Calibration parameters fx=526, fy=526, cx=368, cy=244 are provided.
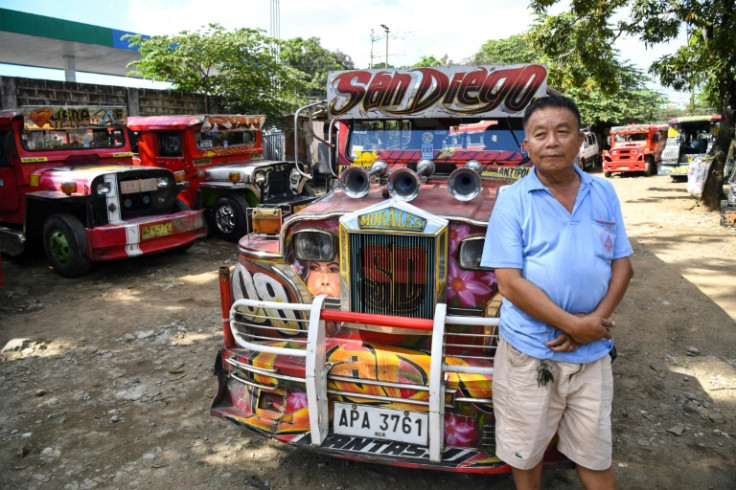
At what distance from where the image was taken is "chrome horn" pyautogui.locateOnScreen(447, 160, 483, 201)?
3.33 metres

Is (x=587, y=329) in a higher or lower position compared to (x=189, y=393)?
higher

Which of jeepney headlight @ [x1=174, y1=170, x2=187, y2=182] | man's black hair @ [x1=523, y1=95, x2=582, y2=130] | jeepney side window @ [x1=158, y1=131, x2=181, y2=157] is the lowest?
jeepney headlight @ [x1=174, y1=170, x2=187, y2=182]

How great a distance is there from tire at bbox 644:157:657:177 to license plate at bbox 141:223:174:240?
67.5 feet

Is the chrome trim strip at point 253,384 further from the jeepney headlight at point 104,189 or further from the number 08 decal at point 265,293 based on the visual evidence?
the jeepney headlight at point 104,189

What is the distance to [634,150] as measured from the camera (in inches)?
854

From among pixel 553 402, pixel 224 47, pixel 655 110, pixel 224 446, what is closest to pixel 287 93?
pixel 224 47

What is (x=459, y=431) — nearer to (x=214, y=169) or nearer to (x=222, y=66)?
(x=214, y=169)

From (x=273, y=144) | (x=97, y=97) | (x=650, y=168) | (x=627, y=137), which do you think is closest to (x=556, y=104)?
(x=97, y=97)

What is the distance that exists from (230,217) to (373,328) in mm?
7146

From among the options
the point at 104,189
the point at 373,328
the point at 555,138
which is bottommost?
the point at 373,328

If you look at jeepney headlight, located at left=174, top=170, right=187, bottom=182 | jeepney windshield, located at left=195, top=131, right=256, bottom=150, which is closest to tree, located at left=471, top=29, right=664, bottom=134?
jeepney windshield, located at left=195, top=131, right=256, bottom=150

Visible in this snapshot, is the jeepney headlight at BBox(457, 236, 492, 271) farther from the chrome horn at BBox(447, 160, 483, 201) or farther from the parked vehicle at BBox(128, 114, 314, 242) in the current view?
the parked vehicle at BBox(128, 114, 314, 242)

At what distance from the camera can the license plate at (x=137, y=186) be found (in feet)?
24.9

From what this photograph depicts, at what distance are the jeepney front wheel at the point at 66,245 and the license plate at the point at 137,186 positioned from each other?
772 mm
